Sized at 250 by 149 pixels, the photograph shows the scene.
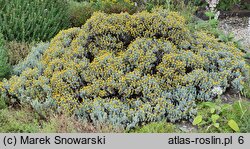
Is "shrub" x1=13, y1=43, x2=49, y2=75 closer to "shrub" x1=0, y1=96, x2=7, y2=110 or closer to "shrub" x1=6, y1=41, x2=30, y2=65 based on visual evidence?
"shrub" x1=6, y1=41, x2=30, y2=65

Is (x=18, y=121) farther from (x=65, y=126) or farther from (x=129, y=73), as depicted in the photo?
(x=129, y=73)

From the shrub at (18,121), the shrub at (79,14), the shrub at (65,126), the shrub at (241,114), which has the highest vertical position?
the shrub at (79,14)

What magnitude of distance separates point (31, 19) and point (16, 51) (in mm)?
740

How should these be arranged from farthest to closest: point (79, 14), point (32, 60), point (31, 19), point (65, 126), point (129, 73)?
point (79, 14), point (31, 19), point (32, 60), point (129, 73), point (65, 126)

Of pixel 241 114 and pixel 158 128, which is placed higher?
pixel 241 114

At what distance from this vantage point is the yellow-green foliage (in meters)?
4.89

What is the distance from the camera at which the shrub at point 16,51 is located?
19.9ft

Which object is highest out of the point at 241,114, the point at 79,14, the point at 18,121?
the point at 79,14

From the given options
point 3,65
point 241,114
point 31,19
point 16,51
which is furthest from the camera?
point 31,19

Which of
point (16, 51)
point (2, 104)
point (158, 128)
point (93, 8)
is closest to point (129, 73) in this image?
point (158, 128)

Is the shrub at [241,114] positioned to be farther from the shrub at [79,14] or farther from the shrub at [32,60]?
the shrub at [79,14]

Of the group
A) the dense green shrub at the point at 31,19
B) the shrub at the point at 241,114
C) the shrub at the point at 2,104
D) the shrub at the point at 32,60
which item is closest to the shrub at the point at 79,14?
the dense green shrub at the point at 31,19

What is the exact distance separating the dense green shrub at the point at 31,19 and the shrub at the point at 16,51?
18 cm

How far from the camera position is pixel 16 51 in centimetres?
611
